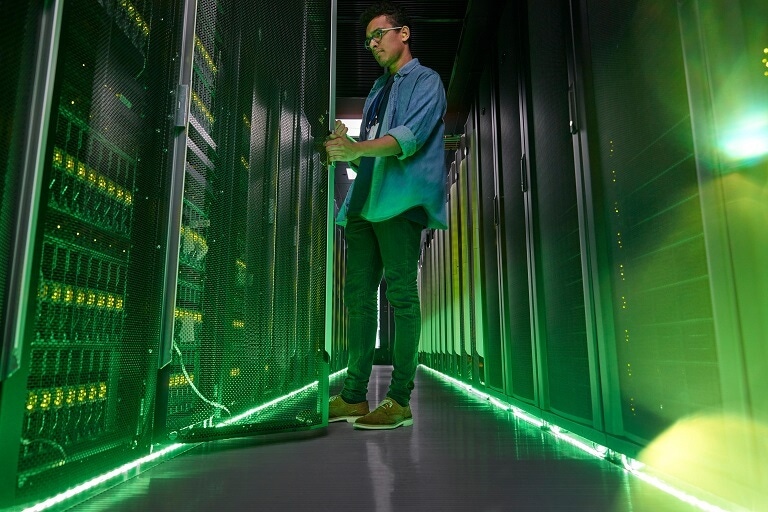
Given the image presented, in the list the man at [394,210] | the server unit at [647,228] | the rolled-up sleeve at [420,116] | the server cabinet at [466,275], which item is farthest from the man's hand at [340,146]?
the server cabinet at [466,275]

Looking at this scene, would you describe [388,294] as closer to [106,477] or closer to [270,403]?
[270,403]

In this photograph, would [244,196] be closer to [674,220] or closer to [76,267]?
[76,267]

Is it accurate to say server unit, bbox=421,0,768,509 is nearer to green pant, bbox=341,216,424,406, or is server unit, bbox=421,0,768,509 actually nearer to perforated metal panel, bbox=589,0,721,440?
perforated metal panel, bbox=589,0,721,440

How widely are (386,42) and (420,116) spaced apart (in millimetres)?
388

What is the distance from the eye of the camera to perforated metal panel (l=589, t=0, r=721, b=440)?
3.10 feet

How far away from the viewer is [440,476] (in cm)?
108

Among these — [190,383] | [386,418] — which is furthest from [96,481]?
[386,418]

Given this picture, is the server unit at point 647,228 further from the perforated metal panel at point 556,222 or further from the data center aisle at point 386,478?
the data center aisle at point 386,478

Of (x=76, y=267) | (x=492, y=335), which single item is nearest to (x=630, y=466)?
(x=76, y=267)

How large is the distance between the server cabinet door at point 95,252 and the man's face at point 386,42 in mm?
932

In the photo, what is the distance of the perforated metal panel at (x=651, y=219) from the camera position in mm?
945

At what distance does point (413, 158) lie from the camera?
74.9 inches

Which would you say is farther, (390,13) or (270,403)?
(390,13)

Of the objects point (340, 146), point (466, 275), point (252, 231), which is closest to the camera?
point (252, 231)
